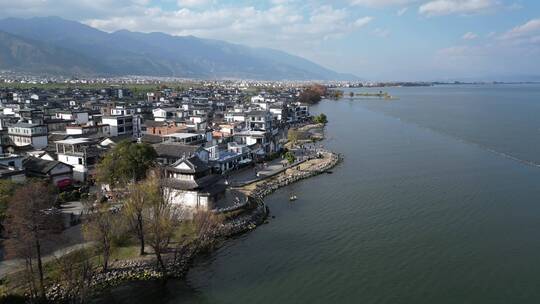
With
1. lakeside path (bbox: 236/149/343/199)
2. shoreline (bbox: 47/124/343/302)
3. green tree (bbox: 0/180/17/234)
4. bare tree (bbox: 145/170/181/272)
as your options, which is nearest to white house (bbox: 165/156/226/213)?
shoreline (bbox: 47/124/343/302)

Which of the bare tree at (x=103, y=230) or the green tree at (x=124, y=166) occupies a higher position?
the green tree at (x=124, y=166)

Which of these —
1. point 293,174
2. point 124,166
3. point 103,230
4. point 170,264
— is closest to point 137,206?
point 103,230

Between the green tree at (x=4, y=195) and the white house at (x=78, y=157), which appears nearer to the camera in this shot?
the green tree at (x=4, y=195)

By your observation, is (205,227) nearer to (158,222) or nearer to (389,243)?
(158,222)

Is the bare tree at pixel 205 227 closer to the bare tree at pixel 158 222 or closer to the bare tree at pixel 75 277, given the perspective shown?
the bare tree at pixel 158 222

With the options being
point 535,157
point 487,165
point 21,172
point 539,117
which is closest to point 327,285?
point 21,172

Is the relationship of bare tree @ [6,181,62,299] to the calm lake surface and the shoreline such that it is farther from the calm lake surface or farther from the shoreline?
the calm lake surface

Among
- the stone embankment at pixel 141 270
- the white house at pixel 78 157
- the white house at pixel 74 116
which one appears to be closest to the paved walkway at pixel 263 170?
the white house at pixel 78 157
